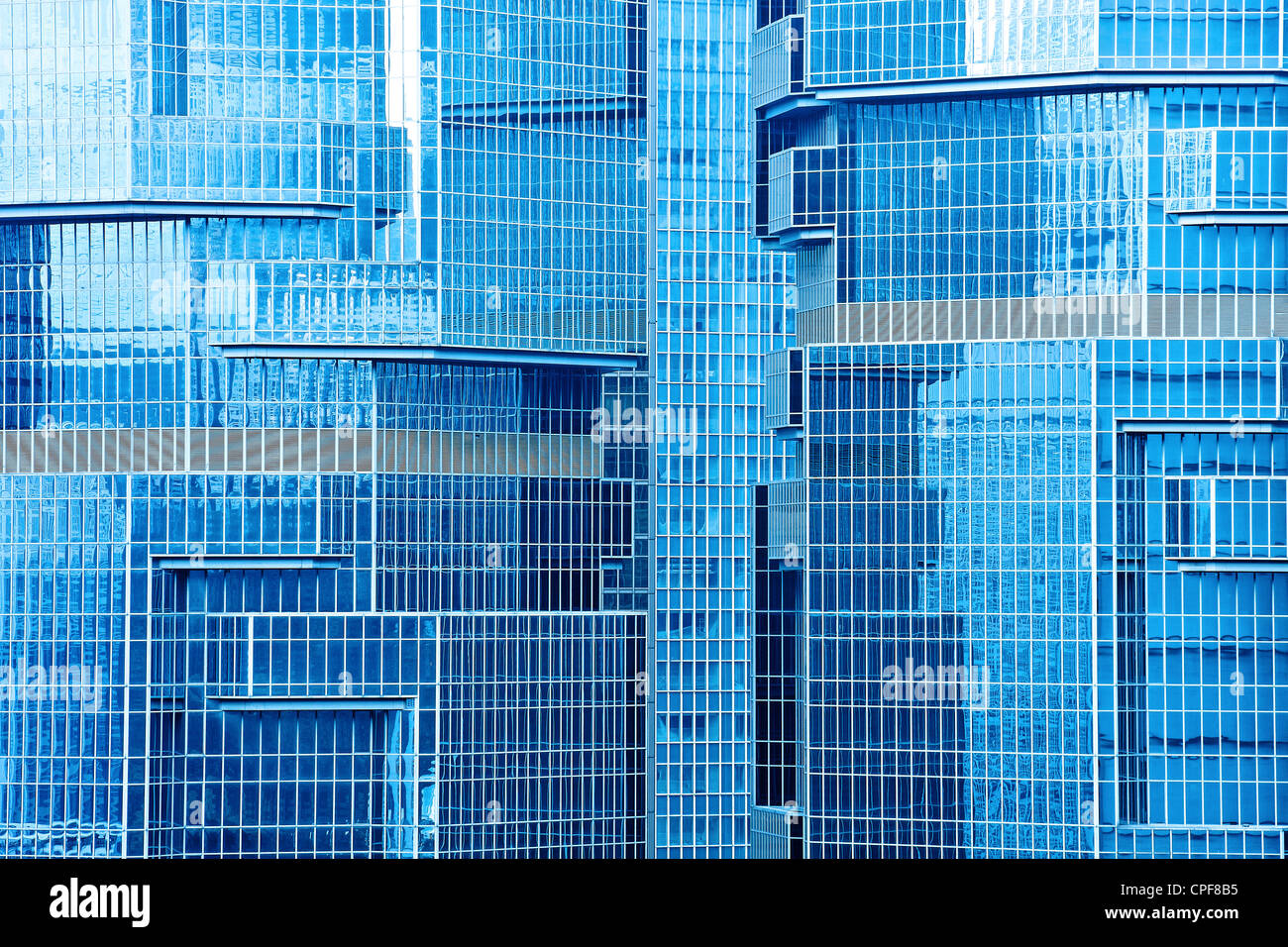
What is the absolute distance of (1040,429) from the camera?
200ft

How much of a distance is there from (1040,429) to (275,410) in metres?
26.3

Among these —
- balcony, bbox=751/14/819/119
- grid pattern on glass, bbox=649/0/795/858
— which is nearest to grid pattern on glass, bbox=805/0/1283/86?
balcony, bbox=751/14/819/119

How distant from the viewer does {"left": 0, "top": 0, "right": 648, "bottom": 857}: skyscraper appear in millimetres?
61688

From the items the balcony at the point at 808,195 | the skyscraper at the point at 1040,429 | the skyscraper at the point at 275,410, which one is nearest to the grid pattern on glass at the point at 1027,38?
the skyscraper at the point at 1040,429

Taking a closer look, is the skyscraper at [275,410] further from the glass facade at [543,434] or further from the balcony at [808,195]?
the balcony at [808,195]

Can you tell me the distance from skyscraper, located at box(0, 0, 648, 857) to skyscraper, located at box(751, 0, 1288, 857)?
966 cm

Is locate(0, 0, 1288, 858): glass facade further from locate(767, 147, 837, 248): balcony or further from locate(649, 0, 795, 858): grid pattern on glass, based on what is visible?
locate(649, 0, 795, 858): grid pattern on glass

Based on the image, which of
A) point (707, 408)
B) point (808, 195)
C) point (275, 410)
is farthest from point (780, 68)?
point (275, 410)

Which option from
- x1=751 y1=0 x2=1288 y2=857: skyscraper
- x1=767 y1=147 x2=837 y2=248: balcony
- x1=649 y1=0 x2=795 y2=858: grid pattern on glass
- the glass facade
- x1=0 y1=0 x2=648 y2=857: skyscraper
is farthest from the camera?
x1=649 y1=0 x2=795 y2=858: grid pattern on glass

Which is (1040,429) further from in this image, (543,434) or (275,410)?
(275,410)

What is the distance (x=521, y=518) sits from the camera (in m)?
64.6

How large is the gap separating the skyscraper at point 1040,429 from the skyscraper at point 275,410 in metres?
9.66

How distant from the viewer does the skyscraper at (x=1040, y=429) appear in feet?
200
